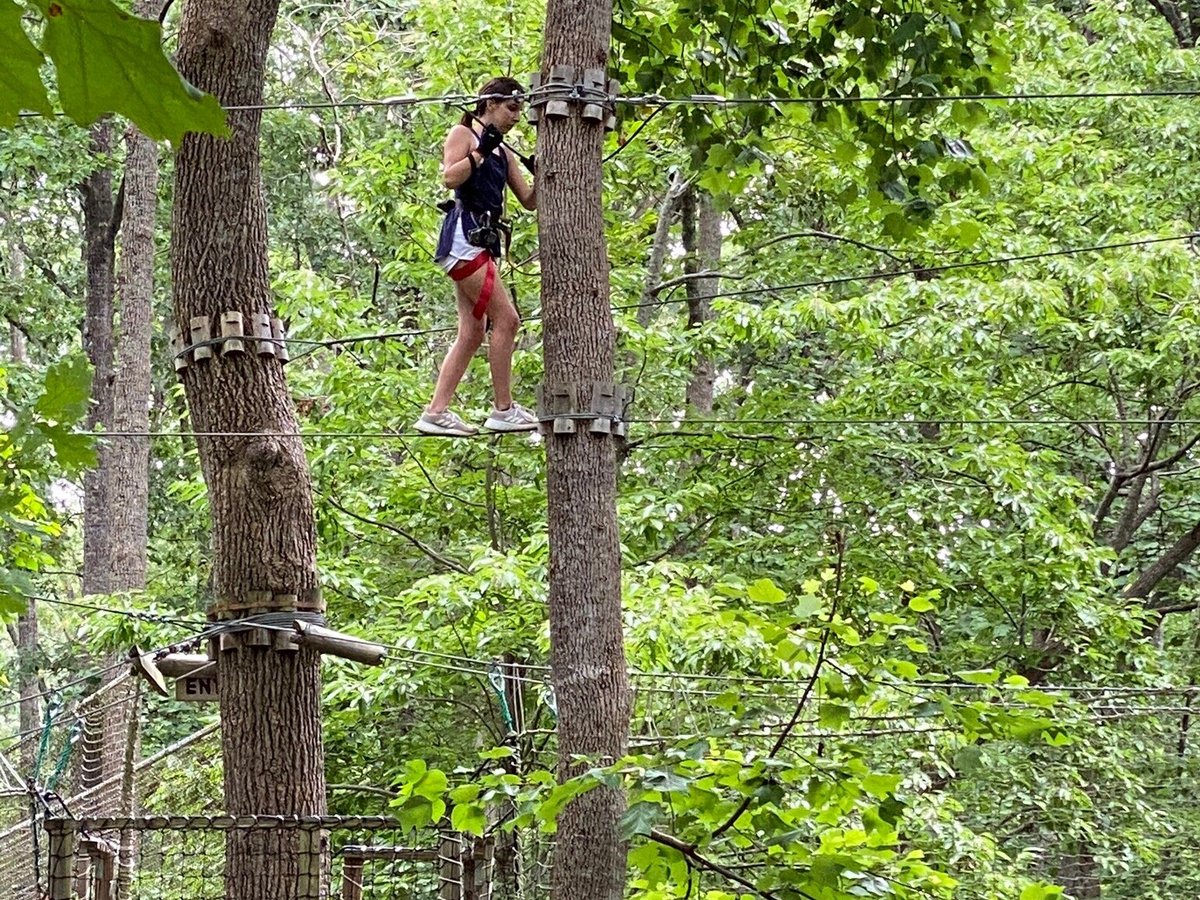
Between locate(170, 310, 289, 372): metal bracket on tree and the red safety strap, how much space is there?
2.18 feet

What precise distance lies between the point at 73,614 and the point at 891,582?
485 centimetres

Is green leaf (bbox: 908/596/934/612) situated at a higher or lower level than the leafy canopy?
lower

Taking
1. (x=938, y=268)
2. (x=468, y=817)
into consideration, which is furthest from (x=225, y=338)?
(x=938, y=268)

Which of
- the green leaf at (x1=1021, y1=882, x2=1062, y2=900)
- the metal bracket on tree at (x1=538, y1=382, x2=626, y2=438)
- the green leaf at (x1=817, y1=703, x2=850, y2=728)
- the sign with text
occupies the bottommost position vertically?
the green leaf at (x1=1021, y1=882, x2=1062, y2=900)

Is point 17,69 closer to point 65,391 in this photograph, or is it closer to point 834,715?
point 65,391

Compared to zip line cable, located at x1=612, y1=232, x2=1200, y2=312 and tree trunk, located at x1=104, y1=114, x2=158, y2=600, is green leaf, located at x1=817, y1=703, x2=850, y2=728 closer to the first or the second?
zip line cable, located at x1=612, y1=232, x2=1200, y2=312

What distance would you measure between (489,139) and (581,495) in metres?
1.09

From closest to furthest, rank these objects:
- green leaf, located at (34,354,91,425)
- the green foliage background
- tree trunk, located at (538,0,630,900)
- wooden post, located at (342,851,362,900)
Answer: green leaf, located at (34,354,91,425) → tree trunk, located at (538,0,630,900) → wooden post, located at (342,851,362,900) → the green foliage background

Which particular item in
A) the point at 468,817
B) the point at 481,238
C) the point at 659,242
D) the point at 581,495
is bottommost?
the point at 468,817

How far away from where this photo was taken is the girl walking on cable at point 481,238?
365 centimetres

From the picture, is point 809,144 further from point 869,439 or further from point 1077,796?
point 1077,796

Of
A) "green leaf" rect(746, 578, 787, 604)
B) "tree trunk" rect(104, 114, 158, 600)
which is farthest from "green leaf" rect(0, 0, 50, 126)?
"tree trunk" rect(104, 114, 158, 600)

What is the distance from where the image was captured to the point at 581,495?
10.4ft

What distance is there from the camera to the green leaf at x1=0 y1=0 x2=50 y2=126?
56cm
